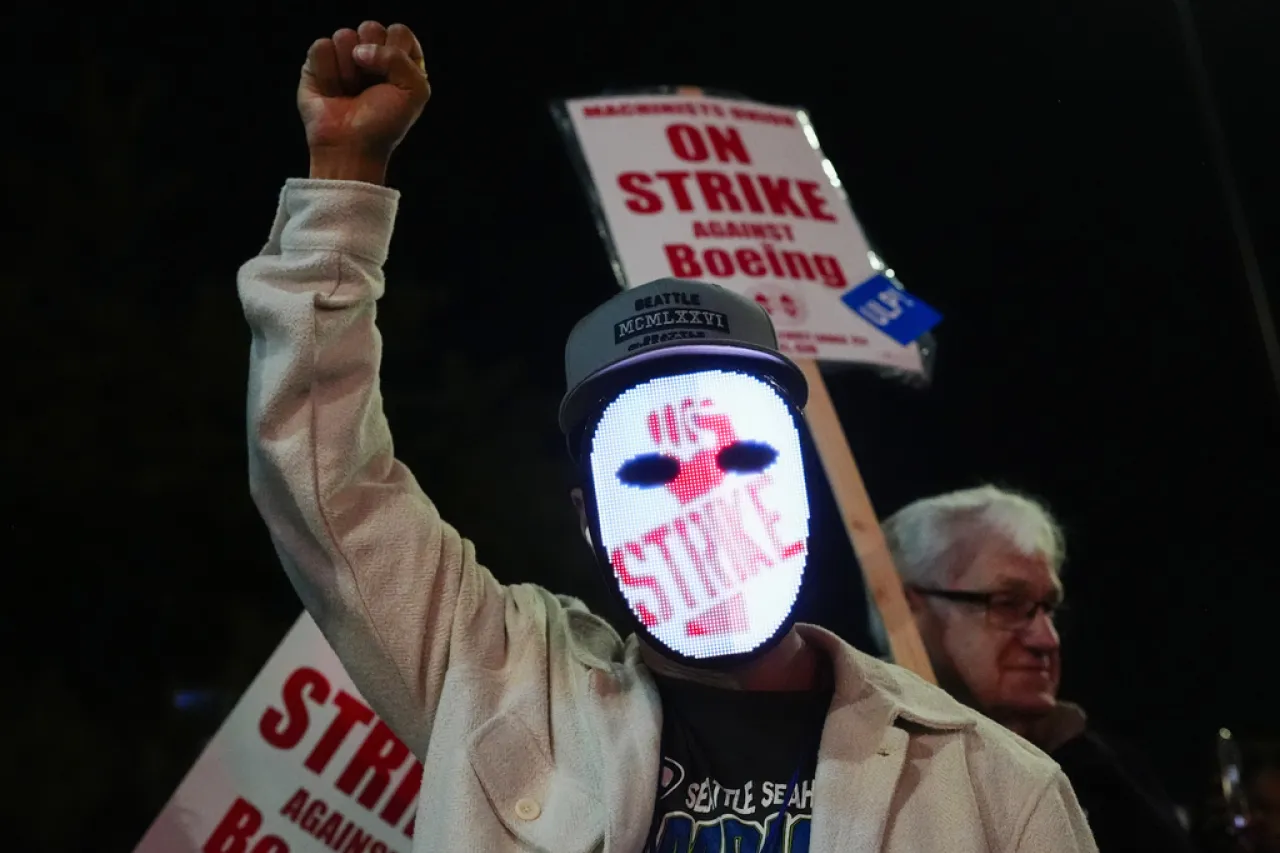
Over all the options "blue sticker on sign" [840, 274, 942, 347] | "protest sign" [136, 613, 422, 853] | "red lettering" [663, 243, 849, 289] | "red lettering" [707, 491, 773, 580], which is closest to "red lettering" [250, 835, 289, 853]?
"protest sign" [136, 613, 422, 853]

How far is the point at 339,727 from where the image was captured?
231cm

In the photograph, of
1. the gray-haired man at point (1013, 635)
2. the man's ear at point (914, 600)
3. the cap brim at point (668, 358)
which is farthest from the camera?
the man's ear at point (914, 600)

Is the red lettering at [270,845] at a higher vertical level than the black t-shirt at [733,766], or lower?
higher

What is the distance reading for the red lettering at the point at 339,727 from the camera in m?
2.28

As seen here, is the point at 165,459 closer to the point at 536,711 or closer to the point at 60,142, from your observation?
the point at 60,142

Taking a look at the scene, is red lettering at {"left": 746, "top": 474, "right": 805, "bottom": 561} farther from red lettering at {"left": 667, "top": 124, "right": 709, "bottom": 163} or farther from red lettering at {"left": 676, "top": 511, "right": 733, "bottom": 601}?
red lettering at {"left": 667, "top": 124, "right": 709, "bottom": 163}

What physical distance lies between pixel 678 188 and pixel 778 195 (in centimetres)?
25

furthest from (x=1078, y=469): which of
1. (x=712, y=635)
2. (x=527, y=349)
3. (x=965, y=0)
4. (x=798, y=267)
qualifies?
(x=712, y=635)

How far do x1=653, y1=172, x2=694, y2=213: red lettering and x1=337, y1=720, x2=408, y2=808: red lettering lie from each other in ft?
4.09

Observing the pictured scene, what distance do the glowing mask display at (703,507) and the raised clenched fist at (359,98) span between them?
0.49 m

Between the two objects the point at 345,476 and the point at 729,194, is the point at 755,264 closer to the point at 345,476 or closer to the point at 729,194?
the point at 729,194

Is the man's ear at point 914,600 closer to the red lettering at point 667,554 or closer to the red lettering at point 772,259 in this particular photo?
the red lettering at point 772,259

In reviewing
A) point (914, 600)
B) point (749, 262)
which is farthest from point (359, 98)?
point (914, 600)

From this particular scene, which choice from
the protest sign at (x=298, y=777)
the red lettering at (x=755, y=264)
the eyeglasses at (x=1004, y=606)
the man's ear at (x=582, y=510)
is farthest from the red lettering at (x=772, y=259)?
the protest sign at (x=298, y=777)
